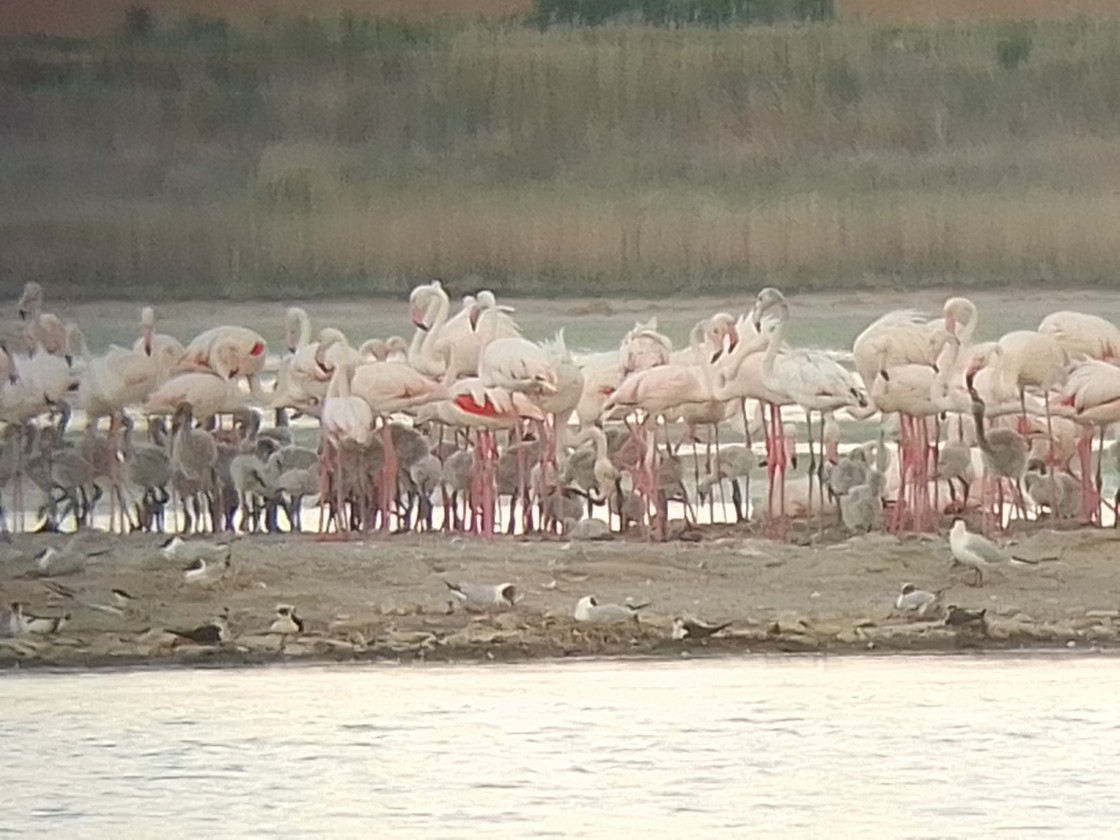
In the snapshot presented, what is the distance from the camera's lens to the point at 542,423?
3975mm

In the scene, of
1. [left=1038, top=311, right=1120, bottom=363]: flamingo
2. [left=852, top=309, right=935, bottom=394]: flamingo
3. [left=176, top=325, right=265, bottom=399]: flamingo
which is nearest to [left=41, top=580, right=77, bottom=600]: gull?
[left=176, top=325, right=265, bottom=399]: flamingo

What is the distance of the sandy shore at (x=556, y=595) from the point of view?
3934mm

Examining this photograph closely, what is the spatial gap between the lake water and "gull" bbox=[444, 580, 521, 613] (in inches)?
5.3

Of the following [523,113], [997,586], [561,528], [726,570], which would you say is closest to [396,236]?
[523,113]

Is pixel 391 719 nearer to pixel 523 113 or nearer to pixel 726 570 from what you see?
pixel 726 570

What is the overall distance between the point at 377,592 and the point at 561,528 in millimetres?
408

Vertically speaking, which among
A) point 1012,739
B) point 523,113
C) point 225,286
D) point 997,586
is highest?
point 523,113

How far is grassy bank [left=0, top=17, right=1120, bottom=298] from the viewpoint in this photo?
400cm

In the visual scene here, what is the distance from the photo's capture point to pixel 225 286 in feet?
13.2

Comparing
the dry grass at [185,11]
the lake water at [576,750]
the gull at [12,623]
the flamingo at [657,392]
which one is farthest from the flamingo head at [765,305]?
the gull at [12,623]

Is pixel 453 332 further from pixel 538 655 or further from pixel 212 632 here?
pixel 212 632

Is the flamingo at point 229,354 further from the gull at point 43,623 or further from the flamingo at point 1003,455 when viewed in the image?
the flamingo at point 1003,455

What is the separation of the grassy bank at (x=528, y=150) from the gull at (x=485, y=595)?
0.64 metres

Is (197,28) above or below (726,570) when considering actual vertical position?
above
